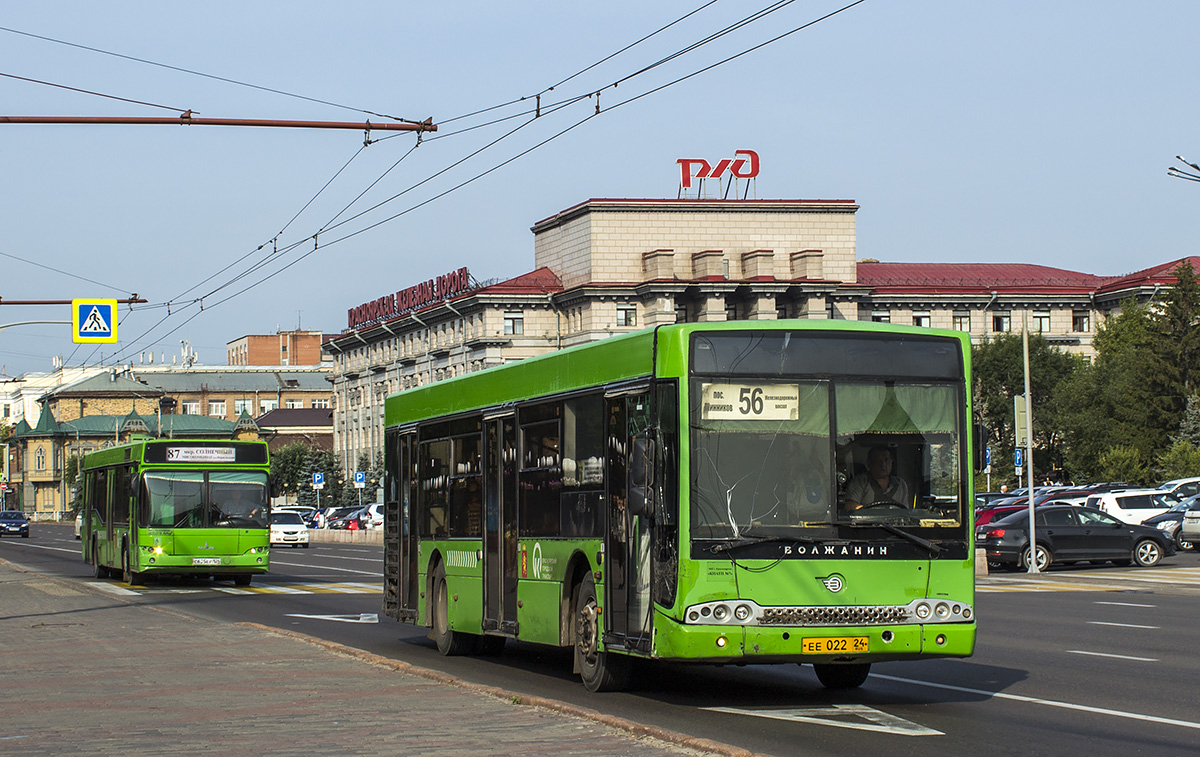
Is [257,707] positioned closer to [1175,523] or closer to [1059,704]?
[1059,704]

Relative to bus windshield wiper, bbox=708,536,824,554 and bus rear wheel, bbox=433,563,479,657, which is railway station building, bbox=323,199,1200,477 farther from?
bus windshield wiper, bbox=708,536,824,554

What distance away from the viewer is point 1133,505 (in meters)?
47.4

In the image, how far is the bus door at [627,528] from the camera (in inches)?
463

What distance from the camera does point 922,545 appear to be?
1177cm

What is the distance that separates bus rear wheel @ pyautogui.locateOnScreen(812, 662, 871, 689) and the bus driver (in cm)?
209

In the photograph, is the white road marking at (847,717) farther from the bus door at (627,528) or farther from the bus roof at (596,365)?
the bus roof at (596,365)

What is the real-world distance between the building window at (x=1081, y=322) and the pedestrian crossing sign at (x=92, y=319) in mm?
93358

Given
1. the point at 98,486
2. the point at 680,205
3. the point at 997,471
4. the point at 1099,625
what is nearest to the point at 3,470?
the point at 680,205

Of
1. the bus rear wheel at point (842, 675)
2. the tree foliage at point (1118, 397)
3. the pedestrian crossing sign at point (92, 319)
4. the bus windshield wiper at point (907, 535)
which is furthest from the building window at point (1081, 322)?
the bus windshield wiper at point (907, 535)

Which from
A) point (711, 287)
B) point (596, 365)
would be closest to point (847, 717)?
point (596, 365)

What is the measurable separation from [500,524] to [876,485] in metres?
4.45

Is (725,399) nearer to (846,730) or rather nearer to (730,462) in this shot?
(730,462)

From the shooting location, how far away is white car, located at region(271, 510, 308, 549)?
200ft

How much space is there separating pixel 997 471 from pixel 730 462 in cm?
8001
